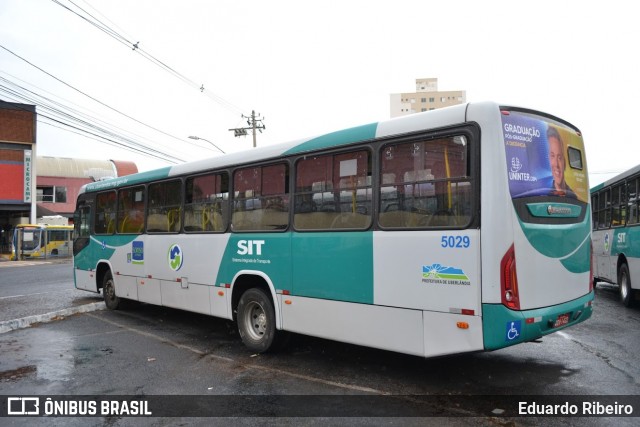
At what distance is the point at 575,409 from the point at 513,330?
104 cm

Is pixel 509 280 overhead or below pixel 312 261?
below

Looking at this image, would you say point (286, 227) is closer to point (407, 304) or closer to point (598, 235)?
point (407, 304)

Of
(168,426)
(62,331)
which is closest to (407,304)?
(168,426)

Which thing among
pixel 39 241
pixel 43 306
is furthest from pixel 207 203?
pixel 39 241

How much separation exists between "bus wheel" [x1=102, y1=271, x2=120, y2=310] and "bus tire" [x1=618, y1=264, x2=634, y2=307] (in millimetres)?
11465

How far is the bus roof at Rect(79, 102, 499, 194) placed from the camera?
17.5 feet

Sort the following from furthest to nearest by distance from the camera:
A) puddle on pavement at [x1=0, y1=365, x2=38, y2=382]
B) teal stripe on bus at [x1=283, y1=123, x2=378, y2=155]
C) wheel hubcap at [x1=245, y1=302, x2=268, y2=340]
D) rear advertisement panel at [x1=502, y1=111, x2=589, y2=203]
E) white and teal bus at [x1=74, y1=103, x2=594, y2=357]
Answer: wheel hubcap at [x1=245, y1=302, x2=268, y2=340], puddle on pavement at [x1=0, y1=365, x2=38, y2=382], teal stripe on bus at [x1=283, y1=123, x2=378, y2=155], rear advertisement panel at [x1=502, y1=111, x2=589, y2=203], white and teal bus at [x1=74, y1=103, x2=594, y2=357]

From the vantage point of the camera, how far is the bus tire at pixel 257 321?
7203mm

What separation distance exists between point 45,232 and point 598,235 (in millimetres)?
33398

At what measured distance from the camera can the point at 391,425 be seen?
4.65 meters

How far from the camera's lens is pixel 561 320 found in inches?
216

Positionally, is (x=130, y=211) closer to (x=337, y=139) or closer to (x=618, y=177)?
(x=337, y=139)

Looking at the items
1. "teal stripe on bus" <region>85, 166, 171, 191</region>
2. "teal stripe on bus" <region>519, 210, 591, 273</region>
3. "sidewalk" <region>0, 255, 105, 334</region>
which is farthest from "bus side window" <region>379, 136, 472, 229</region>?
"sidewalk" <region>0, 255, 105, 334</region>

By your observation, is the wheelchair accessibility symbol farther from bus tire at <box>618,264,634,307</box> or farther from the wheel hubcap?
bus tire at <box>618,264,634,307</box>
